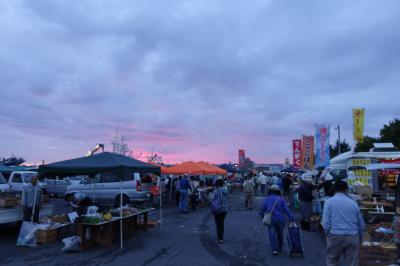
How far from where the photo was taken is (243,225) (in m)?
13.9

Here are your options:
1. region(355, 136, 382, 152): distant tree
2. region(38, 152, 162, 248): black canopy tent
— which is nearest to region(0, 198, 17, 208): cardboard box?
region(38, 152, 162, 248): black canopy tent

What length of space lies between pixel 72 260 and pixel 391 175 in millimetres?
17951

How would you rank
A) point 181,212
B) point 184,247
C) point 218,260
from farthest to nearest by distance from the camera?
point 181,212 < point 184,247 < point 218,260

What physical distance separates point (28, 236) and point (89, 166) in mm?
2439

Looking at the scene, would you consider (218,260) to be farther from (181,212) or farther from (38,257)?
(181,212)

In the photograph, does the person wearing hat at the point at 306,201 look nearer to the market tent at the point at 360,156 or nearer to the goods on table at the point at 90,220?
the market tent at the point at 360,156

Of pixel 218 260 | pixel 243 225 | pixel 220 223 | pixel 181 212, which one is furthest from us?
pixel 181 212

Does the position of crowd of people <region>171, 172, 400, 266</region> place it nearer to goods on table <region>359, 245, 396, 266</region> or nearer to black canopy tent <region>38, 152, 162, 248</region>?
goods on table <region>359, 245, 396, 266</region>

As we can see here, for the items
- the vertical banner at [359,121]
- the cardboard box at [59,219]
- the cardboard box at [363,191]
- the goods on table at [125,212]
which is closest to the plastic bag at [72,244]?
the goods on table at [125,212]

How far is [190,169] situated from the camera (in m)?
21.0

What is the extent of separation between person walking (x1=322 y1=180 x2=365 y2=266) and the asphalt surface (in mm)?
2527

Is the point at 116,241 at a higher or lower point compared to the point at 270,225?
lower

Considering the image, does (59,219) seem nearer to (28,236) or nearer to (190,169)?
(28,236)

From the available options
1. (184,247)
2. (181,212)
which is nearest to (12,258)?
(184,247)
